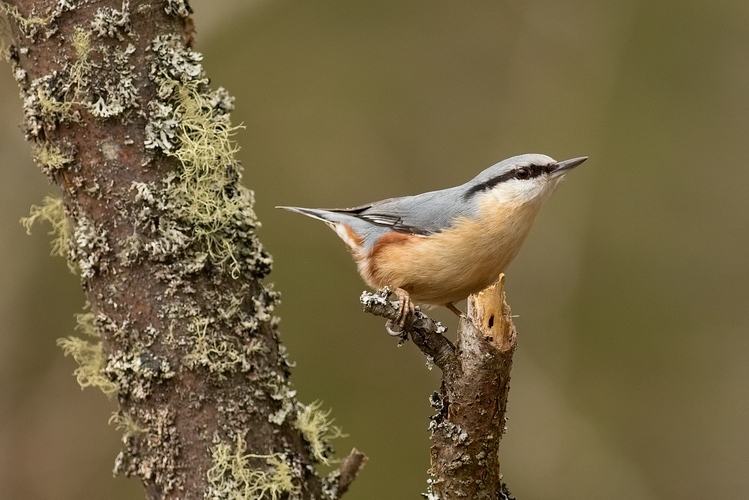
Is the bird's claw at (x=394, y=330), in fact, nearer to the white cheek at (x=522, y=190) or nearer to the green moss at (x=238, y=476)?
the green moss at (x=238, y=476)

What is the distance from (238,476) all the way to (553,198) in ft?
10.3

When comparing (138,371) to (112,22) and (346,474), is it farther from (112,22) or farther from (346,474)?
(112,22)

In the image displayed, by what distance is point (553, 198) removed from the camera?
193 inches

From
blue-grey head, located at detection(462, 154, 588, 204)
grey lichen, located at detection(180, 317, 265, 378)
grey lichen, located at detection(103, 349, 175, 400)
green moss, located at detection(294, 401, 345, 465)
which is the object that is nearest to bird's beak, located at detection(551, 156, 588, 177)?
blue-grey head, located at detection(462, 154, 588, 204)

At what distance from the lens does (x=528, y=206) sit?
305cm

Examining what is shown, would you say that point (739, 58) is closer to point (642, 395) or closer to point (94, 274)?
point (642, 395)

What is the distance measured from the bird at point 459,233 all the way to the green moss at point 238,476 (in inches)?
32.2

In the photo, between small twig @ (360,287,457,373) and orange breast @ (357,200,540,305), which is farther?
orange breast @ (357,200,540,305)

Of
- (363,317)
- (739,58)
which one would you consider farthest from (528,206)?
(739,58)

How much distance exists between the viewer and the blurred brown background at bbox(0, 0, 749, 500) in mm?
4805

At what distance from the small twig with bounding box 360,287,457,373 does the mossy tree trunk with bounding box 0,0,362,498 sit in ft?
1.21

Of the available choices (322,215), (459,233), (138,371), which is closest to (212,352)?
(138,371)

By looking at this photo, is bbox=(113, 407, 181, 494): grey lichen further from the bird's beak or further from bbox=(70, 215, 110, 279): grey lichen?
the bird's beak

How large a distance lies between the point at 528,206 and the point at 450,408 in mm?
1102
